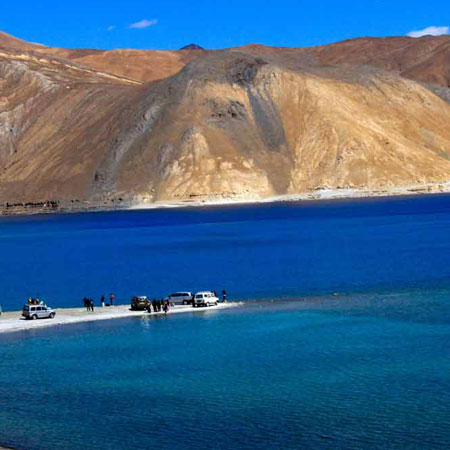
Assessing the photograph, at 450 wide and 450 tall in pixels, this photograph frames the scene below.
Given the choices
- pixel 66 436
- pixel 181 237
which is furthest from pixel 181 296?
pixel 181 237

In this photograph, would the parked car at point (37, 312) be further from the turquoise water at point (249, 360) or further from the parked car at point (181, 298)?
the parked car at point (181, 298)

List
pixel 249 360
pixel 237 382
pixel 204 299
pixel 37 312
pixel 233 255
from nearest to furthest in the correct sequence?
pixel 237 382 → pixel 249 360 → pixel 37 312 → pixel 204 299 → pixel 233 255

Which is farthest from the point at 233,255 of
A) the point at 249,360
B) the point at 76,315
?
the point at 249,360

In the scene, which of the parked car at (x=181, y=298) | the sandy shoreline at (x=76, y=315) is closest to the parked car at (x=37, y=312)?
the sandy shoreline at (x=76, y=315)

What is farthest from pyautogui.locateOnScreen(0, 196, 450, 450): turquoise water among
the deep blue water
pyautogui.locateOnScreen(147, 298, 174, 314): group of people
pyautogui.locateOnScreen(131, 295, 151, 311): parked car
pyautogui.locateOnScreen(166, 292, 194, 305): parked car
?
pyautogui.locateOnScreen(166, 292, 194, 305): parked car

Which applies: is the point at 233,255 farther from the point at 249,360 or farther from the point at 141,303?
the point at 249,360

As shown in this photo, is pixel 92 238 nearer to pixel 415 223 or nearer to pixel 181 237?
pixel 181 237
